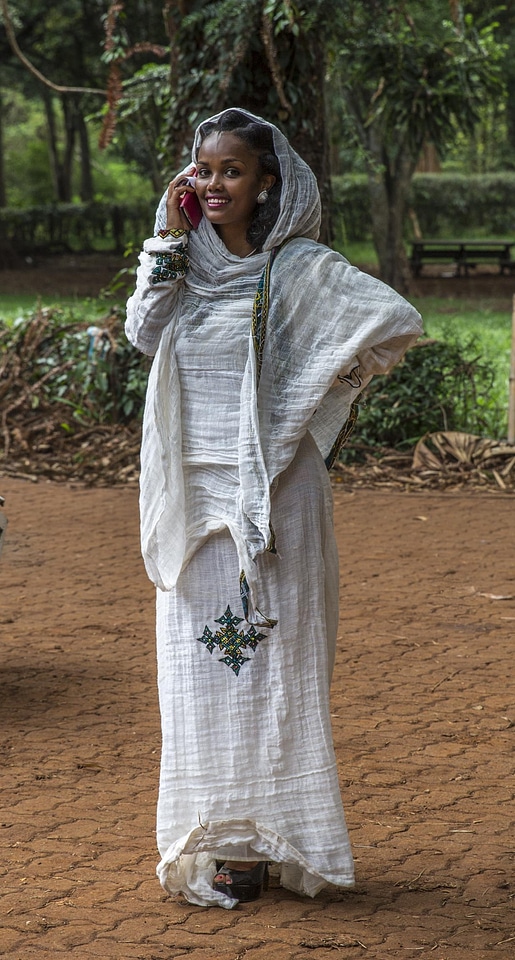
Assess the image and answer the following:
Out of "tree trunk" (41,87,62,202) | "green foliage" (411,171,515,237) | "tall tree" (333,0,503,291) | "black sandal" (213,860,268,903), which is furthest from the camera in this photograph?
"green foliage" (411,171,515,237)

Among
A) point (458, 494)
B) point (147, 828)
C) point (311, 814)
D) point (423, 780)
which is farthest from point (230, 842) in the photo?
point (458, 494)

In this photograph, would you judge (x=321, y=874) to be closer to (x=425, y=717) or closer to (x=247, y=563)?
(x=247, y=563)

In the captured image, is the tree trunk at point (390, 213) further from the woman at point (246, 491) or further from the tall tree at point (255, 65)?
the woman at point (246, 491)

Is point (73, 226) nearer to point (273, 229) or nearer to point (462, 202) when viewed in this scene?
point (462, 202)

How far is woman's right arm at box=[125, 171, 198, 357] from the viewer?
3.03 m

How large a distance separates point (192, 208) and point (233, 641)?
3.79ft

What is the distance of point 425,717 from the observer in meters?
4.64

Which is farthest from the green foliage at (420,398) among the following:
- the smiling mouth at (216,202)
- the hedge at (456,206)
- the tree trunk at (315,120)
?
the hedge at (456,206)

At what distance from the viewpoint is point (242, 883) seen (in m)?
3.11

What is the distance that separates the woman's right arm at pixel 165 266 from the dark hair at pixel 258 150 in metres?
0.16

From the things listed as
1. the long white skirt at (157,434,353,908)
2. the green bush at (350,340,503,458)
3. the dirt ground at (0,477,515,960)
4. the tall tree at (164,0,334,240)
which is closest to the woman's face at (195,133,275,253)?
the long white skirt at (157,434,353,908)

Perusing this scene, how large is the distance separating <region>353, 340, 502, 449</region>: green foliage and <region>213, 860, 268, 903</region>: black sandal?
6.70 meters

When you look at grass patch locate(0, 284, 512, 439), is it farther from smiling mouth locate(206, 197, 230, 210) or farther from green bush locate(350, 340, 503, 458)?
smiling mouth locate(206, 197, 230, 210)

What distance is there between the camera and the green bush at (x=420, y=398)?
9.62m
